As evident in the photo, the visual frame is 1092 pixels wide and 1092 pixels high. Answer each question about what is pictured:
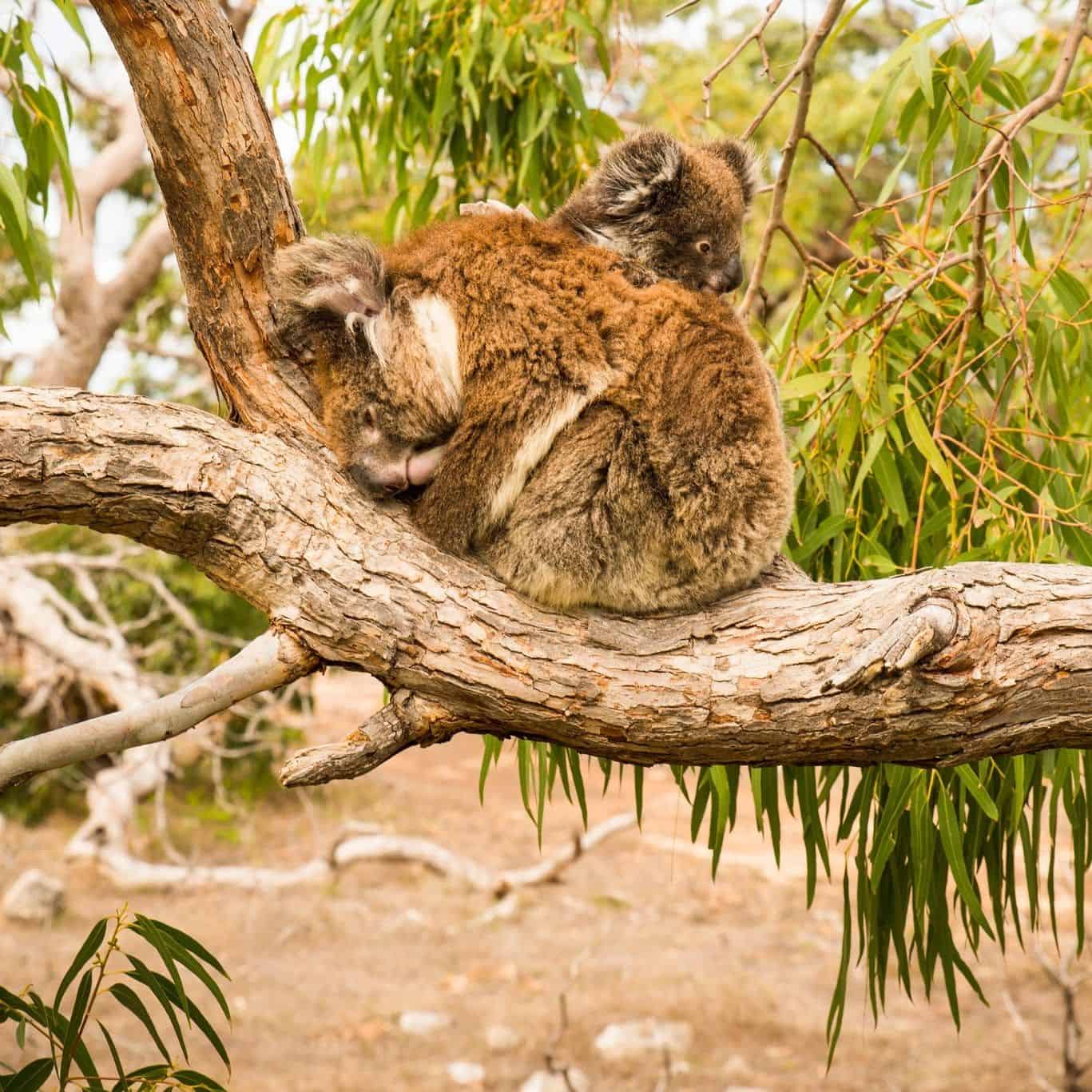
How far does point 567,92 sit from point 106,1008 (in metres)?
4.35

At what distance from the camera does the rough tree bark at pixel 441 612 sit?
66.2 inches

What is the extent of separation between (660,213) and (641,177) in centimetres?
8

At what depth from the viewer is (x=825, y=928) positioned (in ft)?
20.9

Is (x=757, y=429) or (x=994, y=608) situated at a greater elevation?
(x=757, y=429)

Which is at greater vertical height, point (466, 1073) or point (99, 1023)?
point (99, 1023)

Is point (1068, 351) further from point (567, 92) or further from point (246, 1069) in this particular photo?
point (246, 1069)

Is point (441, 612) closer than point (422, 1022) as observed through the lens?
Yes

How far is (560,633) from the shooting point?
1866 mm

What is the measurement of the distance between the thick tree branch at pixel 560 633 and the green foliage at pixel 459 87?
1.73 metres

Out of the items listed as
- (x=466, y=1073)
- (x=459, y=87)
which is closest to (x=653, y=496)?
(x=459, y=87)

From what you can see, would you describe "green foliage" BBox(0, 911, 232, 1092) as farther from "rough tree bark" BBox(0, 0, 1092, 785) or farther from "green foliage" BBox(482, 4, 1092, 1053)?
"green foliage" BBox(482, 4, 1092, 1053)

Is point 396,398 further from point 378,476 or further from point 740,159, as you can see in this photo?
point 740,159

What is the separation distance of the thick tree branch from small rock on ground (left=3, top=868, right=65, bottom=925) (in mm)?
4575

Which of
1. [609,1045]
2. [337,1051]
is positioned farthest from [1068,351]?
[337,1051]
